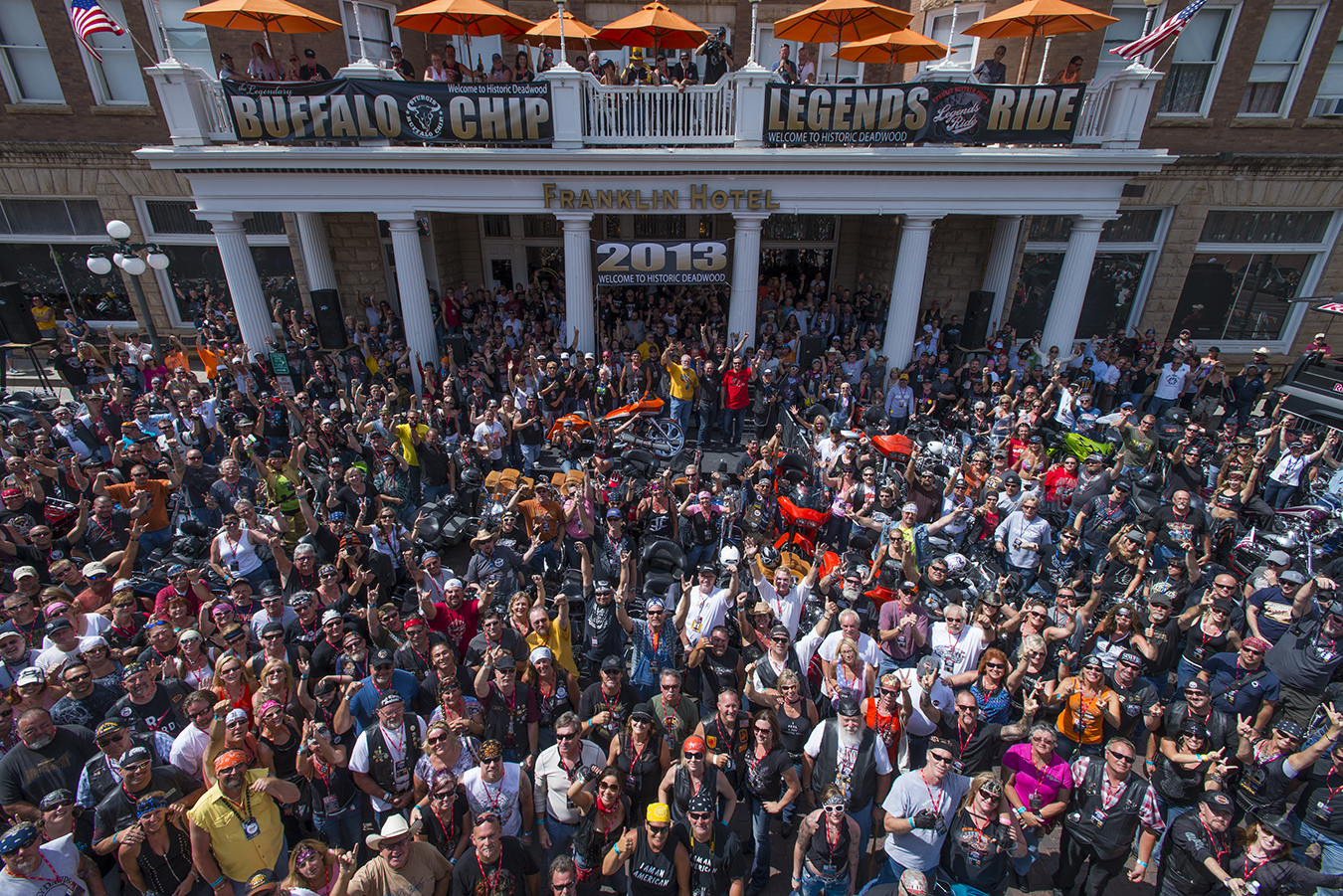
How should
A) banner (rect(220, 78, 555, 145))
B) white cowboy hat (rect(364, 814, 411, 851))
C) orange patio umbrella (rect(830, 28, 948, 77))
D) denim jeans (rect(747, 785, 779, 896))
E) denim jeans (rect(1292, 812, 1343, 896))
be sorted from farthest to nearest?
orange patio umbrella (rect(830, 28, 948, 77))
banner (rect(220, 78, 555, 145))
denim jeans (rect(747, 785, 779, 896))
denim jeans (rect(1292, 812, 1343, 896))
white cowboy hat (rect(364, 814, 411, 851))

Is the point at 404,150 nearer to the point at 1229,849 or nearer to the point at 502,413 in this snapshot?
the point at 502,413

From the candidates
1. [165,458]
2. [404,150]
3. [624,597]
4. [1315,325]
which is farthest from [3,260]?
[1315,325]

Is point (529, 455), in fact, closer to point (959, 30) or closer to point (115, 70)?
point (959, 30)

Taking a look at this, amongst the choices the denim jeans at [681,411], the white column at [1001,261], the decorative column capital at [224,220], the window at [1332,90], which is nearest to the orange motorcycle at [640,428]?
the denim jeans at [681,411]

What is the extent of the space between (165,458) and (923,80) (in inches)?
495

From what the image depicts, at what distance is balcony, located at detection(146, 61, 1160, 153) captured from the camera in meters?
10.7

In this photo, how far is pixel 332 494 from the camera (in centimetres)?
677

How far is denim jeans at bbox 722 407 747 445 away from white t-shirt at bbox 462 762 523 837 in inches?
296

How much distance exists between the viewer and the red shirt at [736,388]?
10.5m

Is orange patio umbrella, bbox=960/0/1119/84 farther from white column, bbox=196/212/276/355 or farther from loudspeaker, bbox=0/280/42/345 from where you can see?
loudspeaker, bbox=0/280/42/345

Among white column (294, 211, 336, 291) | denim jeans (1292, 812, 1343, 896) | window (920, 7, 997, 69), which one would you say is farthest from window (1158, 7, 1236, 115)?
white column (294, 211, 336, 291)

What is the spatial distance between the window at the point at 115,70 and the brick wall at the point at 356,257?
4635 millimetres

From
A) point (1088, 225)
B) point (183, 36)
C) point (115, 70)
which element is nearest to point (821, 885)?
point (1088, 225)

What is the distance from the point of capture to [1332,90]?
44.9ft
